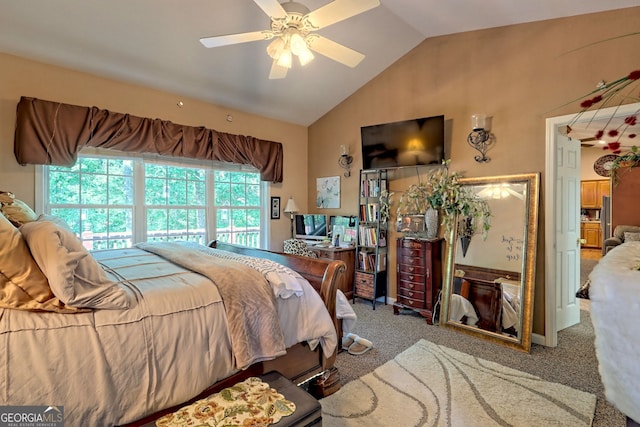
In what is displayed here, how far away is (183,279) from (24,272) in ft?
2.21

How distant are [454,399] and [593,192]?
29.0ft

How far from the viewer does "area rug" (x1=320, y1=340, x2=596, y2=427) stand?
1.92 m

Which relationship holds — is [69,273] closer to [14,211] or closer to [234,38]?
[14,211]

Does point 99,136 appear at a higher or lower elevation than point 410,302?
higher

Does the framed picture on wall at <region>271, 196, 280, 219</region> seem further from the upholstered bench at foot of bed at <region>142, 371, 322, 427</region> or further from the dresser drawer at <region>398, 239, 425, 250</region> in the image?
the upholstered bench at foot of bed at <region>142, 371, 322, 427</region>

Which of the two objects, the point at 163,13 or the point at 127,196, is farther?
the point at 127,196

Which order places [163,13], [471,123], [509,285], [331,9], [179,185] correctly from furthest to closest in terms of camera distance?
[179,185] < [471,123] < [509,285] < [163,13] < [331,9]

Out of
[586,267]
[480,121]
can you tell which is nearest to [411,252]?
[480,121]

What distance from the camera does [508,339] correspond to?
297 centimetres

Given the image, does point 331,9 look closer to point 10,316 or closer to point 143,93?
point 10,316

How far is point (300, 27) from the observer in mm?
2088

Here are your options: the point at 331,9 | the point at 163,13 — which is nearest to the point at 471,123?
the point at 331,9

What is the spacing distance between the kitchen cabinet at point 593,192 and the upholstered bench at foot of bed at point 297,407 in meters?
9.41

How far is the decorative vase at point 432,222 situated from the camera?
3645 mm
